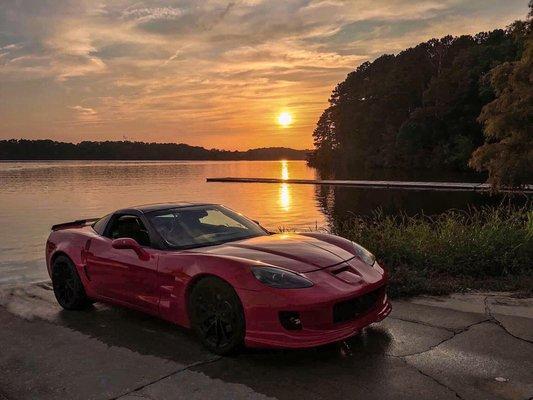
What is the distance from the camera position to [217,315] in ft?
15.2

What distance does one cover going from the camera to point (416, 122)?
7612 cm

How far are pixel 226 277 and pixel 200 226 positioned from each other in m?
1.37

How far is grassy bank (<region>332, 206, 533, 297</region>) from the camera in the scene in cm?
683

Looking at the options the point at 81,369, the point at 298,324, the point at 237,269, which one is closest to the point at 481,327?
the point at 298,324

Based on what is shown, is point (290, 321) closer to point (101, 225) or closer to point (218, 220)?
point (218, 220)

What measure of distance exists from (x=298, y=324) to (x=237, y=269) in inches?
28.9

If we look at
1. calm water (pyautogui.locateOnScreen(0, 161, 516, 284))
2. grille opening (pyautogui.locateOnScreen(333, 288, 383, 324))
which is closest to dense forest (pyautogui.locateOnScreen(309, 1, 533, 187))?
calm water (pyautogui.locateOnScreen(0, 161, 516, 284))

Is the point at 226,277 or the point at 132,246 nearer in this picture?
the point at 226,277

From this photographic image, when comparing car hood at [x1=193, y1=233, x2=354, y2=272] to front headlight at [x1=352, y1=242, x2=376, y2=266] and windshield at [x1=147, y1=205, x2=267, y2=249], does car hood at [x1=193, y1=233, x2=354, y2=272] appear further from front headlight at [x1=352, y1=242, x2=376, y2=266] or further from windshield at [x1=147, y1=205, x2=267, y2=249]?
windshield at [x1=147, y1=205, x2=267, y2=249]

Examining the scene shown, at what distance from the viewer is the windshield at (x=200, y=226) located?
18.0 feet

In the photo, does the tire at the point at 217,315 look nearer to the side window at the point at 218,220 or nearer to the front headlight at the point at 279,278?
the front headlight at the point at 279,278

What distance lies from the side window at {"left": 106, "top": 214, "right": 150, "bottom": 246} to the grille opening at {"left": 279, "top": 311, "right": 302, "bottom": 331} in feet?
6.73

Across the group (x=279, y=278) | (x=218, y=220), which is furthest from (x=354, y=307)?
(x=218, y=220)

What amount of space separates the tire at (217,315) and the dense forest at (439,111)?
22008 mm
